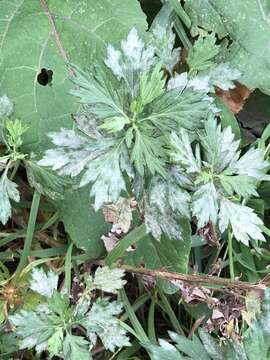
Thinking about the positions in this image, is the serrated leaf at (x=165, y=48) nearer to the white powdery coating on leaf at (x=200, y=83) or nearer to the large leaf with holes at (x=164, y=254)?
the white powdery coating on leaf at (x=200, y=83)

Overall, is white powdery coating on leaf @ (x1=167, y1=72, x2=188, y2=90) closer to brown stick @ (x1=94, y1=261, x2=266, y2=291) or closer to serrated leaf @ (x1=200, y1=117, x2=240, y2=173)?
serrated leaf @ (x1=200, y1=117, x2=240, y2=173)

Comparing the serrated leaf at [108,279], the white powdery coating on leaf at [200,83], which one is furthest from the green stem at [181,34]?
the serrated leaf at [108,279]

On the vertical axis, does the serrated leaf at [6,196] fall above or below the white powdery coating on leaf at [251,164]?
below

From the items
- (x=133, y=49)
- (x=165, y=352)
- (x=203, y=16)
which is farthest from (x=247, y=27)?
(x=165, y=352)

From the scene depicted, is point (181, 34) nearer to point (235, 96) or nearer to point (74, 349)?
point (235, 96)

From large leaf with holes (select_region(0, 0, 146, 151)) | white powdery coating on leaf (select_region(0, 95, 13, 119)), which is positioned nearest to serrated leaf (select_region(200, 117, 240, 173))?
large leaf with holes (select_region(0, 0, 146, 151))
